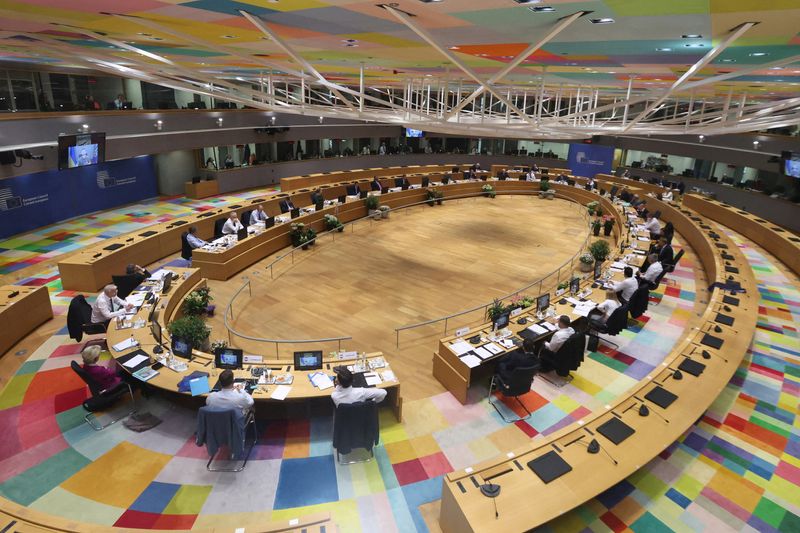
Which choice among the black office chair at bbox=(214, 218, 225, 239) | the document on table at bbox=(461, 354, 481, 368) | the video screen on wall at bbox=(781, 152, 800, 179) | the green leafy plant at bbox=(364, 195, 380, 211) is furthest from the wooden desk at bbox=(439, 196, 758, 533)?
the video screen on wall at bbox=(781, 152, 800, 179)

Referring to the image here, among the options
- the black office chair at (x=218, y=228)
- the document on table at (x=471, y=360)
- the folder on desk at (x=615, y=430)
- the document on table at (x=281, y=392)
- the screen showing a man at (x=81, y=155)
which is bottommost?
the document on table at (x=281, y=392)

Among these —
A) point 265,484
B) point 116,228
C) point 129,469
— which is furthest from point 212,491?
point 116,228

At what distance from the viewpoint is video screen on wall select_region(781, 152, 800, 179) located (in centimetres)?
1535

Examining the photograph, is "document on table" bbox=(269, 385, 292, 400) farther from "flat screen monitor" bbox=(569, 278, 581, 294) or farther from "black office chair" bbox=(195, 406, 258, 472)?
"flat screen monitor" bbox=(569, 278, 581, 294)

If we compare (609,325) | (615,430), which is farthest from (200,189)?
(615,430)

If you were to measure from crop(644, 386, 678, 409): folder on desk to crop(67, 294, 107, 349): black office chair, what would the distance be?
8725 mm

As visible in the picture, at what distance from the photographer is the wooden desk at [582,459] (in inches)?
162

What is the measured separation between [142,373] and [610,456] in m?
6.16

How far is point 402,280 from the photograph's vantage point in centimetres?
1198

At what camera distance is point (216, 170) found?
19.9 meters

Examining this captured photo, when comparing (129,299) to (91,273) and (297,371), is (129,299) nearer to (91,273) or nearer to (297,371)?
(91,273)

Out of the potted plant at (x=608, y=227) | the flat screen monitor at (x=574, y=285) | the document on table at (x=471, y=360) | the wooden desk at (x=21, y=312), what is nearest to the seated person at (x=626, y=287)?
the flat screen monitor at (x=574, y=285)

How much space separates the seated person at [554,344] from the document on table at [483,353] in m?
1.00

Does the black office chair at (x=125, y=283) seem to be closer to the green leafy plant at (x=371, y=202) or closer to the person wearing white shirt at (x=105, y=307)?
the person wearing white shirt at (x=105, y=307)
